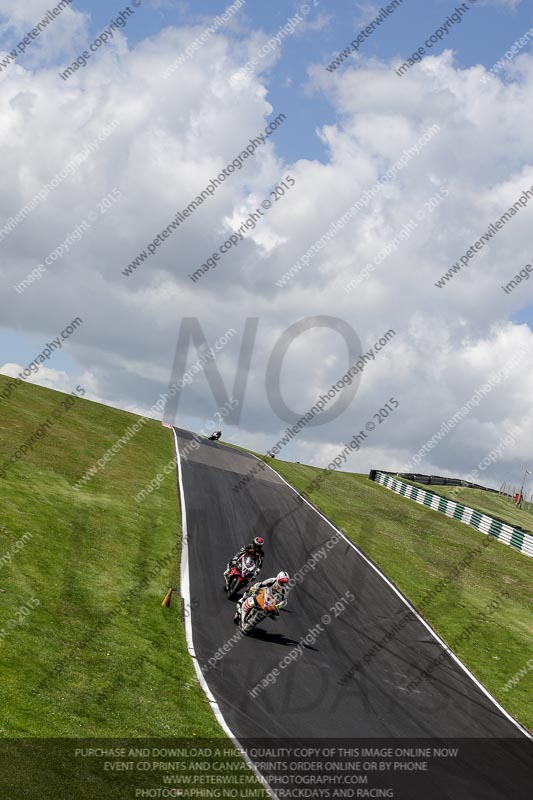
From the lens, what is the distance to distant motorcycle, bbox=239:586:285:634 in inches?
721

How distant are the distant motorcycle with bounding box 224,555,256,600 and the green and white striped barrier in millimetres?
26005

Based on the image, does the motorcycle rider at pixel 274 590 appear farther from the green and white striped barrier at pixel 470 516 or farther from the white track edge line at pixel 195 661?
the green and white striped barrier at pixel 470 516

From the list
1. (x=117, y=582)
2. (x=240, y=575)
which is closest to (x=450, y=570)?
(x=240, y=575)

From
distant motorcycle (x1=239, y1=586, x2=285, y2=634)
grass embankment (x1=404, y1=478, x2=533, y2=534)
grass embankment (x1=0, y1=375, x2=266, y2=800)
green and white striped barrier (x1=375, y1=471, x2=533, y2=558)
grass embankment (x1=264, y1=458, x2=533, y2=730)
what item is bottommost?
grass embankment (x1=0, y1=375, x2=266, y2=800)

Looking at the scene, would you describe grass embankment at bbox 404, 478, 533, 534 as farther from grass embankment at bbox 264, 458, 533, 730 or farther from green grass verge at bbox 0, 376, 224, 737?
green grass verge at bbox 0, 376, 224, 737

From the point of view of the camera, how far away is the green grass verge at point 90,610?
41.5 feet

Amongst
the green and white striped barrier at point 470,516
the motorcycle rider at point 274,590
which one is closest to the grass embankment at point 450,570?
the green and white striped barrier at point 470,516

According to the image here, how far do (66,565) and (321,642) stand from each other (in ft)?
24.6

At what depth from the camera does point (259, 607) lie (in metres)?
18.4

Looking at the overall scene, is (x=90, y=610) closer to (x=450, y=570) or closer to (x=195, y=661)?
(x=195, y=661)

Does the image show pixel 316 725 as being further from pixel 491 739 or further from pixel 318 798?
pixel 491 739

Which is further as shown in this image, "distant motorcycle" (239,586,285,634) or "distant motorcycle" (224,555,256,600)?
"distant motorcycle" (224,555,256,600)

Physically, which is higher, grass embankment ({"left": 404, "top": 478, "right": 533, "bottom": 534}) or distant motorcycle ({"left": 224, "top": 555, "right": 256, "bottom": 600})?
grass embankment ({"left": 404, "top": 478, "right": 533, "bottom": 534})

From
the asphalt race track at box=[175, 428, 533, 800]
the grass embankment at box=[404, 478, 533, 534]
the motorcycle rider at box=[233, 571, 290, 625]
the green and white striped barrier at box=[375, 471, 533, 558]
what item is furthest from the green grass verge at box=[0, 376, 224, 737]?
the grass embankment at box=[404, 478, 533, 534]
